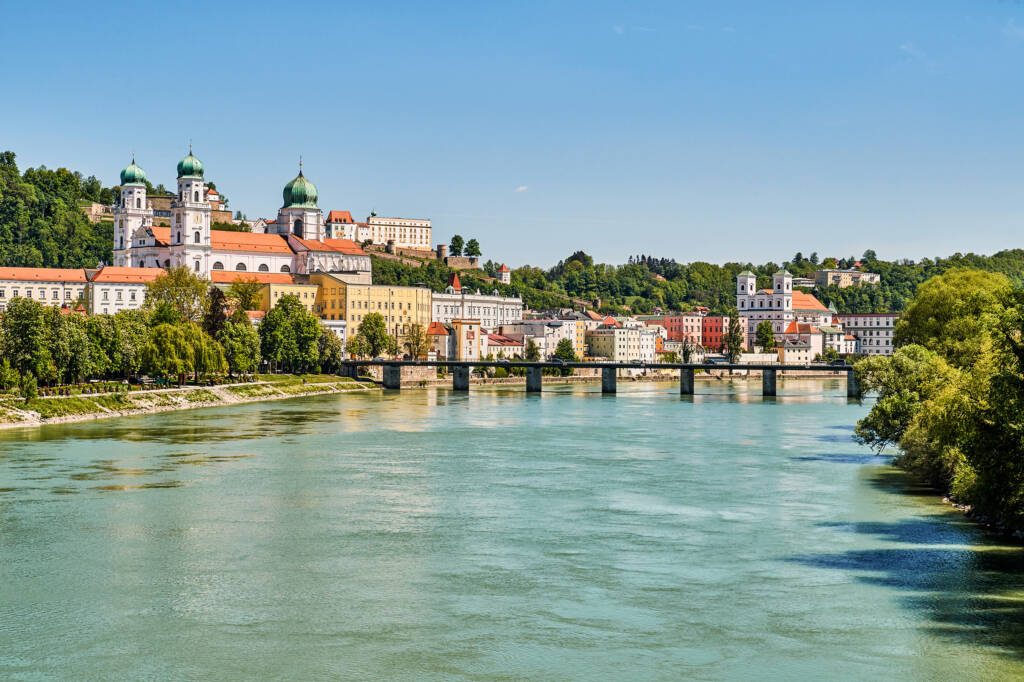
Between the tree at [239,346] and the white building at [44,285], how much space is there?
82.6 feet

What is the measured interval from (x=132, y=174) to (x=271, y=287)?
17.9m

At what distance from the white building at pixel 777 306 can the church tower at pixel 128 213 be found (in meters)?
74.6

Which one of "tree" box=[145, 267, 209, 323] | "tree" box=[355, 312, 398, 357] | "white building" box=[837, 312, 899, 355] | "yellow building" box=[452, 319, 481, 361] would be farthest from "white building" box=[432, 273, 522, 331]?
"white building" box=[837, 312, 899, 355]

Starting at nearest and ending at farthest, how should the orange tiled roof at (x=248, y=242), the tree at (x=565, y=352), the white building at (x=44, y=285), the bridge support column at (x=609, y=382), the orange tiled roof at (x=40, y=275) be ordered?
1. the bridge support column at (x=609, y=382)
2. the white building at (x=44, y=285)
3. the orange tiled roof at (x=40, y=275)
4. the orange tiled roof at (x=248, y=242)
5. the tree at (x=565, y=352)

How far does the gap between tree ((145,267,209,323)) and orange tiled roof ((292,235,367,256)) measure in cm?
3258

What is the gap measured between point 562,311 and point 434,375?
49453 millimetres

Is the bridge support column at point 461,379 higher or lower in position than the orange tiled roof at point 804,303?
lower

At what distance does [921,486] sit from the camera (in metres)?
33.3

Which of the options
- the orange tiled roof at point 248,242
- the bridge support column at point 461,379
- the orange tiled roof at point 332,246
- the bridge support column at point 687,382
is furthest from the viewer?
the orange tiled roof at point 332,246

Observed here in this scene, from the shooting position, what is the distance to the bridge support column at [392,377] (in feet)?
293

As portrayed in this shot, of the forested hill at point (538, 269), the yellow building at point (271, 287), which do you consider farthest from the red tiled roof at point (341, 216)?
the yellow building at point (271, 287)

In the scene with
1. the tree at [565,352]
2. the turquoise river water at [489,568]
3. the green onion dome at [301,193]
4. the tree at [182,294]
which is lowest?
the turquoise river water at [489,568]

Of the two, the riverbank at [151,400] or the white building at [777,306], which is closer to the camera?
the riverbank at [151,400]

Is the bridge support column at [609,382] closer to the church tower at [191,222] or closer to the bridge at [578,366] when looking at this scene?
the bridge at [578,366]
